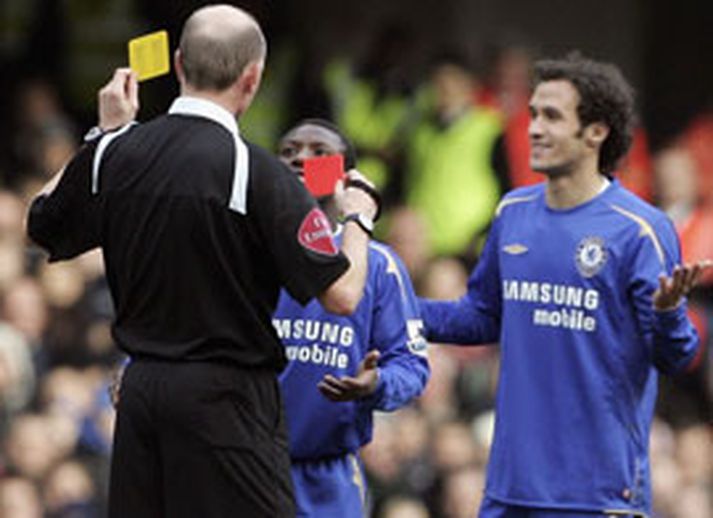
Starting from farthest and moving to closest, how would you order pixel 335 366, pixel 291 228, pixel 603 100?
pixel 603 100 → pixel 335 366 → pixel 291 228

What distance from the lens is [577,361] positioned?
7066 millimetres

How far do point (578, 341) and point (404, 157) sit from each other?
508 centimetres

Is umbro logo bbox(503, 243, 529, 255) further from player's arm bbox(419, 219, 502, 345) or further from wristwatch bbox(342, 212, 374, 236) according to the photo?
wristwatch bbox(342, 212, 374, 236)

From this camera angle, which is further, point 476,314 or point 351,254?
point 476,314

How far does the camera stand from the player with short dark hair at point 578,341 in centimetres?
703

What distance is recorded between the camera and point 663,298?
22.2 ft

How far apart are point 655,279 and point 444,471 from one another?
12.6 feet

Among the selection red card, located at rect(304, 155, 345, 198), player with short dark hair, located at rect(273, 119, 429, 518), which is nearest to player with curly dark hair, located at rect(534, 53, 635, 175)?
player with short dark hair, located at rect(273, 119, 429, 518)

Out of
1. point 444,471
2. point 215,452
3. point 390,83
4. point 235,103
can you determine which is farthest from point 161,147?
point 390,83

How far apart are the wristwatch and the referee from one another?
225 millimetres

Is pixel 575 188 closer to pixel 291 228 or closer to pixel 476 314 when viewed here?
pixel 476 314

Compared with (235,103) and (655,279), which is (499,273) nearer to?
(655,279)

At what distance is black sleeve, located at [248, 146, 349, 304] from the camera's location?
5820mm

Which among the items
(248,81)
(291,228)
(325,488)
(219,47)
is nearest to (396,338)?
(325,488)
